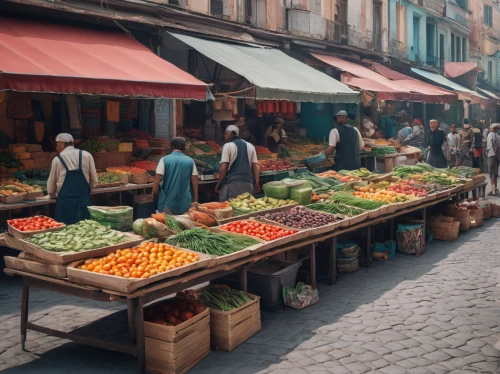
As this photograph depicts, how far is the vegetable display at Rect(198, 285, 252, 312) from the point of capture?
633 cm

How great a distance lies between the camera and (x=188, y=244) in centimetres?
654

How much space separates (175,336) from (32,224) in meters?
2.33

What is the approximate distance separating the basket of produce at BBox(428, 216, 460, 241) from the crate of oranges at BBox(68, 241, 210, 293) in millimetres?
7010

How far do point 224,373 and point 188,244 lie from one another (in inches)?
57.8

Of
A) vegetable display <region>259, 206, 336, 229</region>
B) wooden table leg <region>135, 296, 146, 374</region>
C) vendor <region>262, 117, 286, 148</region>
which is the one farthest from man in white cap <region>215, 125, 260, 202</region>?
vendor <region>262, 117, 286, 148</region>

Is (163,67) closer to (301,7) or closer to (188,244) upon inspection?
(188,244)

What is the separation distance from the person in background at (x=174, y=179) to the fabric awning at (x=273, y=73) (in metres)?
3.89

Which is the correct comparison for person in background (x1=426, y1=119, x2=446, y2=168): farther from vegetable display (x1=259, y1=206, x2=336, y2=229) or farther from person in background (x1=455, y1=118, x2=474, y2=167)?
vegetable display (x1=259, y1=206, x2=336, y2=229)

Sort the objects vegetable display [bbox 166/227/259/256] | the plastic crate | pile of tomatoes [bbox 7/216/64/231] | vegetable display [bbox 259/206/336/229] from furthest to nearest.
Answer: vegetable display [bbox 259/206/336/229]
the plastic crate
pile of tomatoes [bbox 7/216/64/231]
vegetable display [bbox 166/227/259/256]

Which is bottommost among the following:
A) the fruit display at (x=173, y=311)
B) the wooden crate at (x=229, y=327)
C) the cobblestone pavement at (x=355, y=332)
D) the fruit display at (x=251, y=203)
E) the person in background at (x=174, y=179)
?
the cobblestone pavement at (x=355, y=332)

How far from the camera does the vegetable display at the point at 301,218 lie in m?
8.19

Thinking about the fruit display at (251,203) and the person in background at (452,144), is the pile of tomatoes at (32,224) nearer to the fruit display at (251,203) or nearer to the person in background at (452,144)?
the fruit display at (251,203)

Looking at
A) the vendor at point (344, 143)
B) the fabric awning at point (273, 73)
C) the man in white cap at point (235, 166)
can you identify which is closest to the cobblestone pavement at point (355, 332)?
the man in white cap at point (235, 166)

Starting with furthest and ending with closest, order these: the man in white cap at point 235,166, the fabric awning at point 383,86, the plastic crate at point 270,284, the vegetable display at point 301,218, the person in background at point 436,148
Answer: the fabric awning at point 383,86 → the person in background at point 436,148 → the man in white cap at point 235,166 → the vegetable display at point 301,218 → the plastic crate at point 270,284
